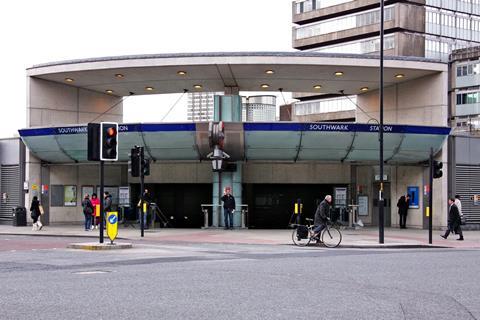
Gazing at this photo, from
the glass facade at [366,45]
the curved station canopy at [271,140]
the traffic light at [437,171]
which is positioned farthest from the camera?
the glass facade at [366,45]

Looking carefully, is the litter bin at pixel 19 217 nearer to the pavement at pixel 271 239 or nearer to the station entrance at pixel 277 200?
the pavement at pixel 271 239

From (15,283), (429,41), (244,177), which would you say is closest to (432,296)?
(15,283)

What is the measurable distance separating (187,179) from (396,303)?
29278 millimetres

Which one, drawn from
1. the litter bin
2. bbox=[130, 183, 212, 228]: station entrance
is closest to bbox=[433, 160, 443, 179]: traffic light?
bbox=[130, 183, 212, 228]: station entrance

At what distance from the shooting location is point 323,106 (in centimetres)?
10788

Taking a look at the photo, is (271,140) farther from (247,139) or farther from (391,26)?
(391,26)

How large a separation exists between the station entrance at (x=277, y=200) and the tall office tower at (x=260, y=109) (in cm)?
419

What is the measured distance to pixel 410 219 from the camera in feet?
122

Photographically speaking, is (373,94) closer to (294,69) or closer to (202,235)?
(294,69)

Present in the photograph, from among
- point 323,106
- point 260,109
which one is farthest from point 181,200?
point 323,106

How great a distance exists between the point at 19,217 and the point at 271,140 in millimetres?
13508

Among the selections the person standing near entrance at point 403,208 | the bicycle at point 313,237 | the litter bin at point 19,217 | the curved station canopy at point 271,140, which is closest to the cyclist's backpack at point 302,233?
the bicycle at point 313,237

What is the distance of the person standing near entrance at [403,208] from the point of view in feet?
120

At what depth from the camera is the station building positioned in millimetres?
34438
